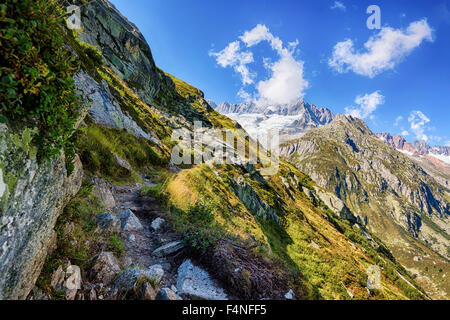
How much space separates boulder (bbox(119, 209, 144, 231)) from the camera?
26.7 ft

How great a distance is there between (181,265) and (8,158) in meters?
5.50

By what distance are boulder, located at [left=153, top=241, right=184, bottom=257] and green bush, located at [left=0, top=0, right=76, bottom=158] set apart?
4.95 m

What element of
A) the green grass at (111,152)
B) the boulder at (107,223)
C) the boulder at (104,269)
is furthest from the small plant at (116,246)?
the green grass at (111,152)

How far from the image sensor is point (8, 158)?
10.4 ft

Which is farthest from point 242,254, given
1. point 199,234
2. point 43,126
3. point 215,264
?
point 43,126

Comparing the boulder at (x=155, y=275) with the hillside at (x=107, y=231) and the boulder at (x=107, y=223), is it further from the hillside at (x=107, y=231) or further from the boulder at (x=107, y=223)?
the boulder at (x=107, y=223)

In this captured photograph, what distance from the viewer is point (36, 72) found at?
3.13m

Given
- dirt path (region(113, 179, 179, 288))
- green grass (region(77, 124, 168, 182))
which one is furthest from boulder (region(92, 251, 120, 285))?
green grass (region(77, 124, 168, 182))

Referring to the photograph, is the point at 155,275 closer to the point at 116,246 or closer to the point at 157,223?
the point at 116,246

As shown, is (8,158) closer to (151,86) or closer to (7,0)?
(7,0)

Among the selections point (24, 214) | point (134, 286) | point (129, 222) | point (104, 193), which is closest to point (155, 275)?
point (134, 286)

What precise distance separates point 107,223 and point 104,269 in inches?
85.6
